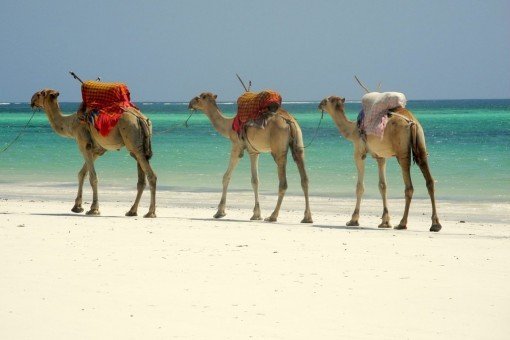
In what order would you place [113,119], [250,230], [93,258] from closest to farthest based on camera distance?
[93,258] < [250,230] < [113,119]

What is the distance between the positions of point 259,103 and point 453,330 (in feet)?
23.7

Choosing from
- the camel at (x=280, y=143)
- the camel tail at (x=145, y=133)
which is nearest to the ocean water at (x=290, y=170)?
the camel tail at (x=145, y=133)

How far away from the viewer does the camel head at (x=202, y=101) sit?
1510 centimetres

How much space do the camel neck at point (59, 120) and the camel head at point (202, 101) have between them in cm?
176

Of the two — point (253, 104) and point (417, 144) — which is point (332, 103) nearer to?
point (253, 104)

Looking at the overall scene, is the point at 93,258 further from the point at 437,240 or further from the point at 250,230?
the point at 437,240

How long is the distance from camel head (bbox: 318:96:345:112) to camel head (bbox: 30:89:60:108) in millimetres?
3818

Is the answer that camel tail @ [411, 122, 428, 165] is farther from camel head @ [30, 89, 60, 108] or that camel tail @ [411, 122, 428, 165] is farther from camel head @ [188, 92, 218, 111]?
camel head @ [30, 89, 60, 108]

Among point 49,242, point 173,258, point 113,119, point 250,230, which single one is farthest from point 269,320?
point 113,119

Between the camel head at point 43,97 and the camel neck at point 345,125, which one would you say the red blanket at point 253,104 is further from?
the camel head at point 43,97

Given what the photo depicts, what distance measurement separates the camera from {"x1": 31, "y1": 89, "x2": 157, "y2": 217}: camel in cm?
1366

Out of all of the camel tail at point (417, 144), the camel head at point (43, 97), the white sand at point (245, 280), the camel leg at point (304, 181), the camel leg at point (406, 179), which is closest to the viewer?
the white sand at point (245, 280)

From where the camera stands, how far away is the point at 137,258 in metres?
9.64

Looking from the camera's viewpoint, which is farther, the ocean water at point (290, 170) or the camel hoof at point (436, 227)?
the ocean water at point (290, 170)
